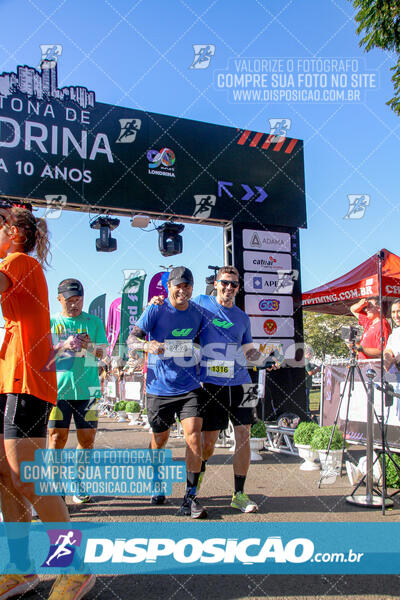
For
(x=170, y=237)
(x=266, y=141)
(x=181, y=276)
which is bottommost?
(x=181, y=276)

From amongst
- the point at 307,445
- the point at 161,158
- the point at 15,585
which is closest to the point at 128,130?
the point at 161,158

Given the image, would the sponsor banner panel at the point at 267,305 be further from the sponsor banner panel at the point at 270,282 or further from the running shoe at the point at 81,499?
the running shoe at the point at 81,499

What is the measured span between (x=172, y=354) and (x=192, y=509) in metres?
1.25

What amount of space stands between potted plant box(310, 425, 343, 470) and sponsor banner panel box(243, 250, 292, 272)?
4722 mm

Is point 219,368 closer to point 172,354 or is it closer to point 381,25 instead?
point 172,354

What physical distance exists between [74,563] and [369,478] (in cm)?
276

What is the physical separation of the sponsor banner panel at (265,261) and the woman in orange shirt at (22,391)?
738cm

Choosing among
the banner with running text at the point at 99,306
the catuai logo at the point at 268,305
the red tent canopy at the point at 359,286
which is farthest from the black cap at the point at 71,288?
the banner with running text at the point at 99,306

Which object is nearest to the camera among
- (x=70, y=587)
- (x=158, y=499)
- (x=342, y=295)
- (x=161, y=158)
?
(x=70, y=587)

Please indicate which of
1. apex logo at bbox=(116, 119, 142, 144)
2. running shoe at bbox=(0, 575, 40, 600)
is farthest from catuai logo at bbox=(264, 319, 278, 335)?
running shoe at bbox=(0, 575, 40, 600)

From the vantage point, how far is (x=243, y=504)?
3918mm

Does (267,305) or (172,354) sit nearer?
(172,354)

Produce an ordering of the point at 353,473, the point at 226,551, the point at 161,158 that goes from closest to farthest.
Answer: the point at 226,551 → the point at 353,473 → the point at 161,158

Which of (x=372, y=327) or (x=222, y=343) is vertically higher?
(x=372, y=327)
